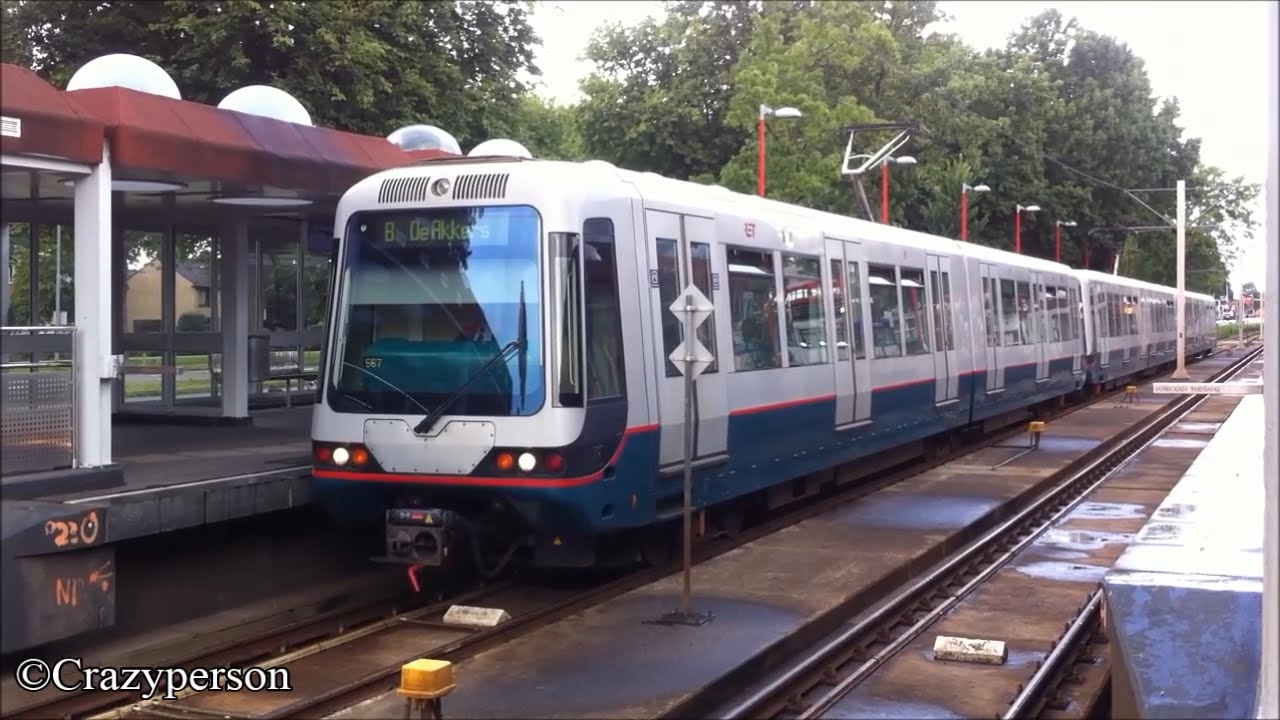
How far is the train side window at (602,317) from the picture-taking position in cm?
952

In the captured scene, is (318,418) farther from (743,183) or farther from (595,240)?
(743,183)

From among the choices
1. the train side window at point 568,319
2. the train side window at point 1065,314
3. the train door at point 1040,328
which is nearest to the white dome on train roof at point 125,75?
the train side window at point 568,319

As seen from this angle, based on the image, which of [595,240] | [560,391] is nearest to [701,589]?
[560,391]

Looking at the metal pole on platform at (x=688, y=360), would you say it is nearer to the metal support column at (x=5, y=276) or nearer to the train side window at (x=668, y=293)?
the train side window at (x=668, y=293)

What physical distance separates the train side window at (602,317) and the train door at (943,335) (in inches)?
346

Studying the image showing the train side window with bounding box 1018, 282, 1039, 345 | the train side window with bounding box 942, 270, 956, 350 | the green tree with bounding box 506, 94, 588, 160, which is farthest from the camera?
the green tree with bounding box 506, 94, 588, 160

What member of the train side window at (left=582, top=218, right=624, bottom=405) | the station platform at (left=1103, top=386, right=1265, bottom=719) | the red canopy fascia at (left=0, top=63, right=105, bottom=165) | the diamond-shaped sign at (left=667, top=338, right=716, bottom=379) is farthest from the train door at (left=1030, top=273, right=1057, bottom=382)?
the red canopy fascia at (left=0, top=63, right=105, bottom=165)

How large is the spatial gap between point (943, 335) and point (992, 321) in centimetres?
346

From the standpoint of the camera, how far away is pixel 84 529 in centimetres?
852

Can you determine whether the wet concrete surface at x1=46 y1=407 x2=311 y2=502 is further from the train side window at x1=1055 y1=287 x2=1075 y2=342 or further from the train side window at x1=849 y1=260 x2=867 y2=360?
the train side window at x1=1055 y1=287 x2=1075 y2=342

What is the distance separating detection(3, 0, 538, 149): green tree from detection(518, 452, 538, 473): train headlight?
60.5 feet

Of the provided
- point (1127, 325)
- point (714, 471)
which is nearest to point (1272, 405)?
point (714, 471)

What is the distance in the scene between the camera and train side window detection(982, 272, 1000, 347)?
20891 mm

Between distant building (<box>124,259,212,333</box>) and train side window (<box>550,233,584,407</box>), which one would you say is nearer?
train side window (<box>550,233,584,407</box>)
